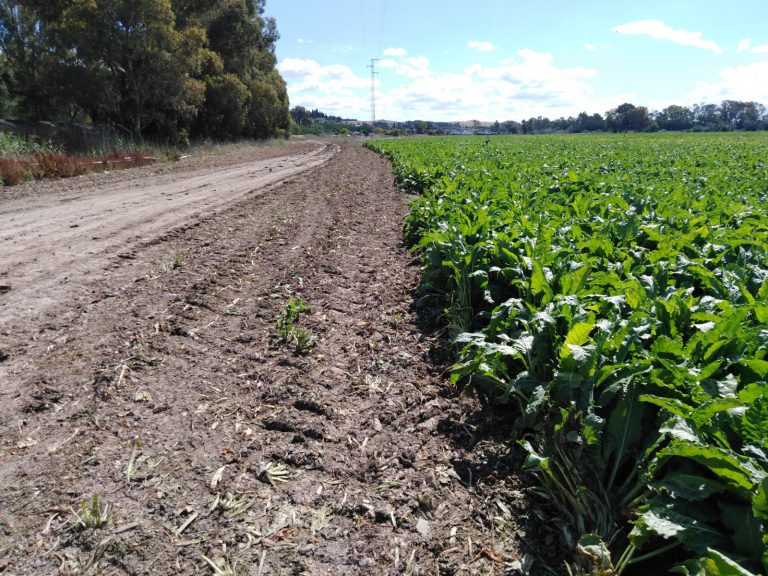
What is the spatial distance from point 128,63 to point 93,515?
28.9 metres

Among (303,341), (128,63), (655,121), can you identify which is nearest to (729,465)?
(303,341)

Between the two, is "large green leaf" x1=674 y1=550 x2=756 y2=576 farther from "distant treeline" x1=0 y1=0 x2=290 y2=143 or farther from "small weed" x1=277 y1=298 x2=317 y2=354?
"distant treeline" x1=0 y1=0 x2=290 y2=143

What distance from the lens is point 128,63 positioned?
2533 cm

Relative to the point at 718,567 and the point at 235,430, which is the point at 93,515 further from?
the point at 718,567

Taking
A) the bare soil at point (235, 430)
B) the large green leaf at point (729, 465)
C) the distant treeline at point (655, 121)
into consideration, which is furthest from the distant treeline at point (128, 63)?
the distant treeline at point (655, 121)

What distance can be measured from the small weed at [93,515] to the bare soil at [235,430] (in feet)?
0.09

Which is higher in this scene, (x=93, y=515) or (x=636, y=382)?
(x=636, y=382)

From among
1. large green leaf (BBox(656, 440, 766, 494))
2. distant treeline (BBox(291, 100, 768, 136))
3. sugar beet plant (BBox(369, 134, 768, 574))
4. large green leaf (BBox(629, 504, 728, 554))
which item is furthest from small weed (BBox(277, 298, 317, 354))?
distant treeline (BBox(291, 100, 768, 136))

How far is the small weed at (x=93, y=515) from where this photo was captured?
2619mm

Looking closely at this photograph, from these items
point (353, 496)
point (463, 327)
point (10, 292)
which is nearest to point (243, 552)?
point (353, 496)

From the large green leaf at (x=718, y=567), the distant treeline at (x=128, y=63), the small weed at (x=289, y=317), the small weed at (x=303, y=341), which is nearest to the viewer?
the large green leaf at (x=718, y=567)

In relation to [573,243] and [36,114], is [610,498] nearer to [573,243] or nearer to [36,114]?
[573,243]

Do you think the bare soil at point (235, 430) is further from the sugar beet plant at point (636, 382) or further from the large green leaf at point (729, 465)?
the large green leaf at point (729, 465)

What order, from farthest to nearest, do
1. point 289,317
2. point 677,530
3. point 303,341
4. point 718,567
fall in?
point 289,317, point 303,341, point 677,530, point 718,567
